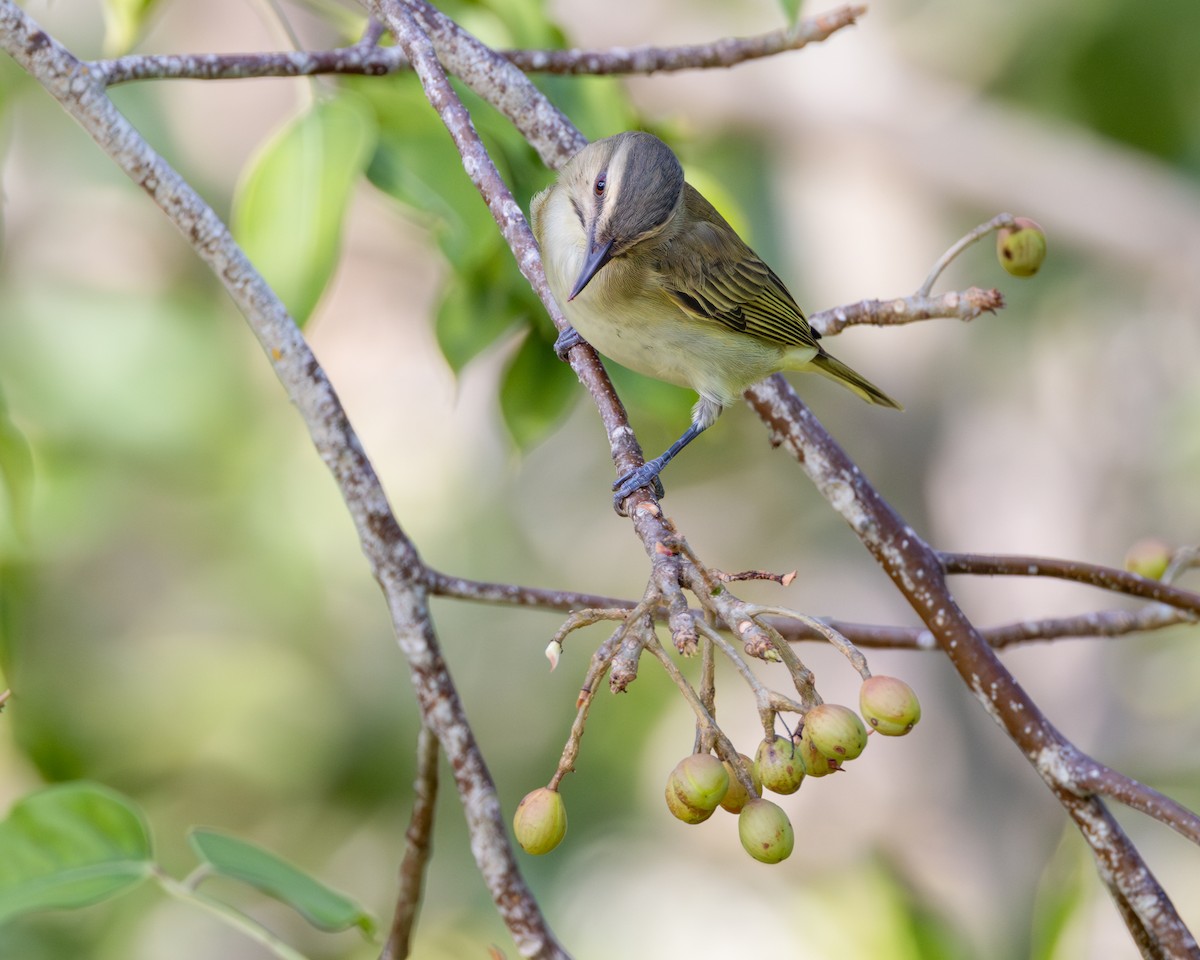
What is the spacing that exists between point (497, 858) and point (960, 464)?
3933 mm

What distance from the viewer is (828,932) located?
9.18 ft

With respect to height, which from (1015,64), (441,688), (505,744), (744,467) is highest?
(1015,64)

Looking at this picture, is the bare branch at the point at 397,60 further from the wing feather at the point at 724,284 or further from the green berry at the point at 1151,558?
the green berry at the point at 1151,558

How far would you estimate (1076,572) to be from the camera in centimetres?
173

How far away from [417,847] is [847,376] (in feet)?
5.08

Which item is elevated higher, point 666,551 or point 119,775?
point 119,775

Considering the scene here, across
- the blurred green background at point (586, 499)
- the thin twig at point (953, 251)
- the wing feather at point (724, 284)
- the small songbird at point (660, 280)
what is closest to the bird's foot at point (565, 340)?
the small songbird at point (660, 280)

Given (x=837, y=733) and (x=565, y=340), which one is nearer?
(x=837, y=733)

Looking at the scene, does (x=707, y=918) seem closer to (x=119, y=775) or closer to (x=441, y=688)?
(x=119, y=775)

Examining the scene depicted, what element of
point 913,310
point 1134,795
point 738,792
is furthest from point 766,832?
point 913,310

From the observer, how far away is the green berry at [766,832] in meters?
1.05

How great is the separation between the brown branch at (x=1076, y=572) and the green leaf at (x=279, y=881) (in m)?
0.95

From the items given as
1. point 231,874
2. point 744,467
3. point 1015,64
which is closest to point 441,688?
point 231,874

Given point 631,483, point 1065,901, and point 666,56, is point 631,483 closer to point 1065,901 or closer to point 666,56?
point 666,56
